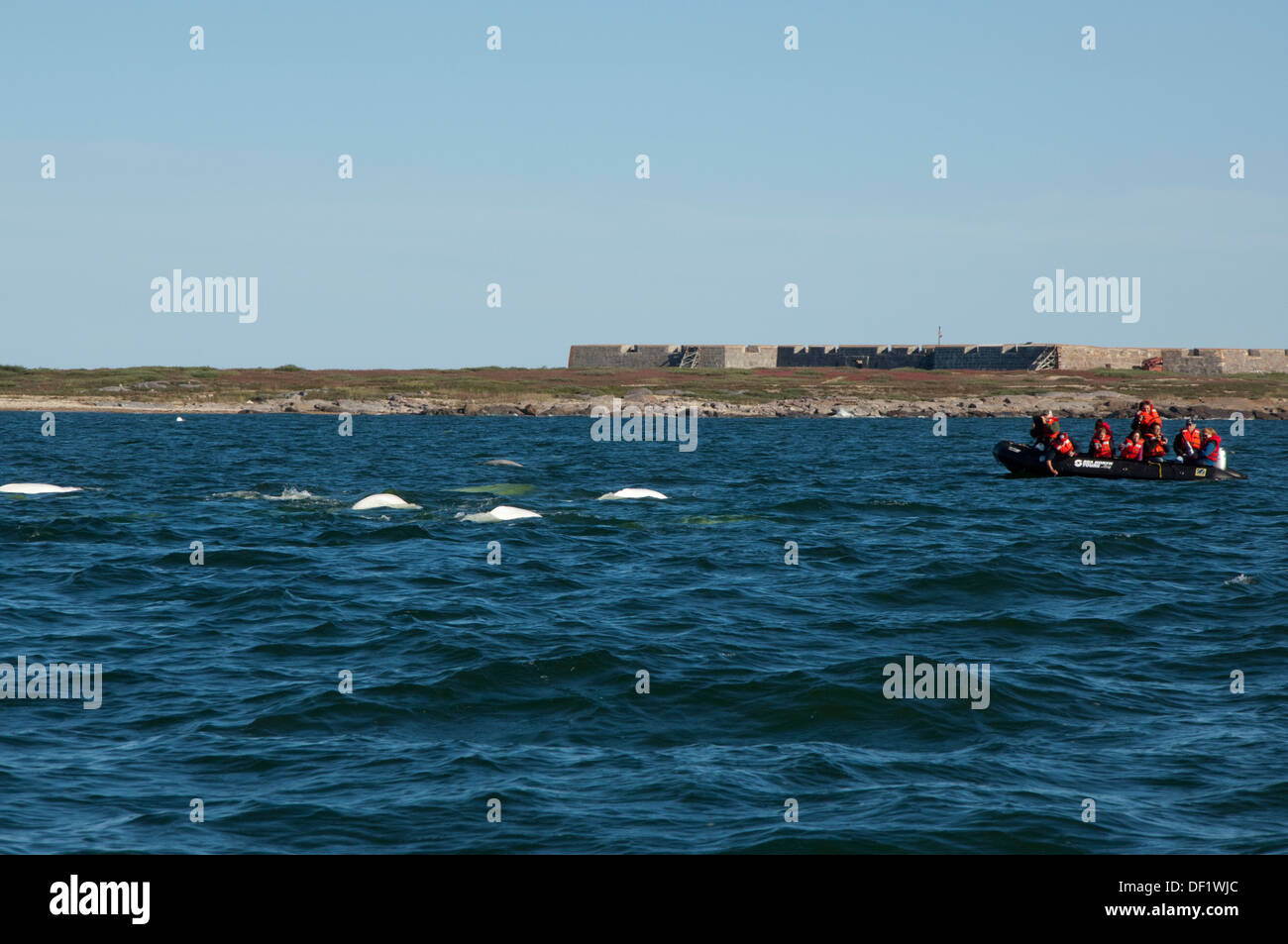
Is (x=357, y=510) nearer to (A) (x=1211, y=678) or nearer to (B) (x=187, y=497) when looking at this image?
(B) (x=187, y=497)

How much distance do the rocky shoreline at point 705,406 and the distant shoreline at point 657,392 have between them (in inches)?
5.6

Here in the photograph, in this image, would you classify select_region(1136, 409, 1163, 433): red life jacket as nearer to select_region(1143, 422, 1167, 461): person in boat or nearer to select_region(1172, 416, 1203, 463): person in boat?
select_region(1143, 422, 1167, 461): person in boat

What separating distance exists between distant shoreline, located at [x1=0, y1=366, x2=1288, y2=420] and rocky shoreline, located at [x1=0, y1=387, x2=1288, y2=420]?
0.46 ft

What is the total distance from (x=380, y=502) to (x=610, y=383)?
3666 inches

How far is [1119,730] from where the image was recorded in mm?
13617

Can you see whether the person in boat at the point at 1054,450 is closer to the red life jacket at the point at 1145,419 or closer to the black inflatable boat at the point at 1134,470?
the black inflatable boat at the point at 1134,470

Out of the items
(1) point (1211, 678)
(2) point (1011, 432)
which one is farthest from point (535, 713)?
(2) point (1011, 432)

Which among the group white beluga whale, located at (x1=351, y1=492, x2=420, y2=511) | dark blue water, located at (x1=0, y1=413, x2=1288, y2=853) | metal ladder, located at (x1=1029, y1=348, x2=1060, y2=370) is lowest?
dark blue water, located at (x1=0, y1=413, x2=1288, y2=853)

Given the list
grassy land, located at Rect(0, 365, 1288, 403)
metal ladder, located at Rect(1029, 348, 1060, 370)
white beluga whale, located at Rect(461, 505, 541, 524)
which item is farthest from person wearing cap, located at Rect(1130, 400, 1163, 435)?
metal ladder, located at Rect(1029, 348, 1060, 370)

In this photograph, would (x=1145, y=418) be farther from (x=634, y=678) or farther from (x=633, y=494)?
(x=634, y=678)

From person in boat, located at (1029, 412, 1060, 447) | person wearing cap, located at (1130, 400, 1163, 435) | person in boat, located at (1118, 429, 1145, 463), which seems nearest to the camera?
person wearing cap, located at (1130, 400, 1163, 435)

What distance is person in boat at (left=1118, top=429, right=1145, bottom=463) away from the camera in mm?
45656
